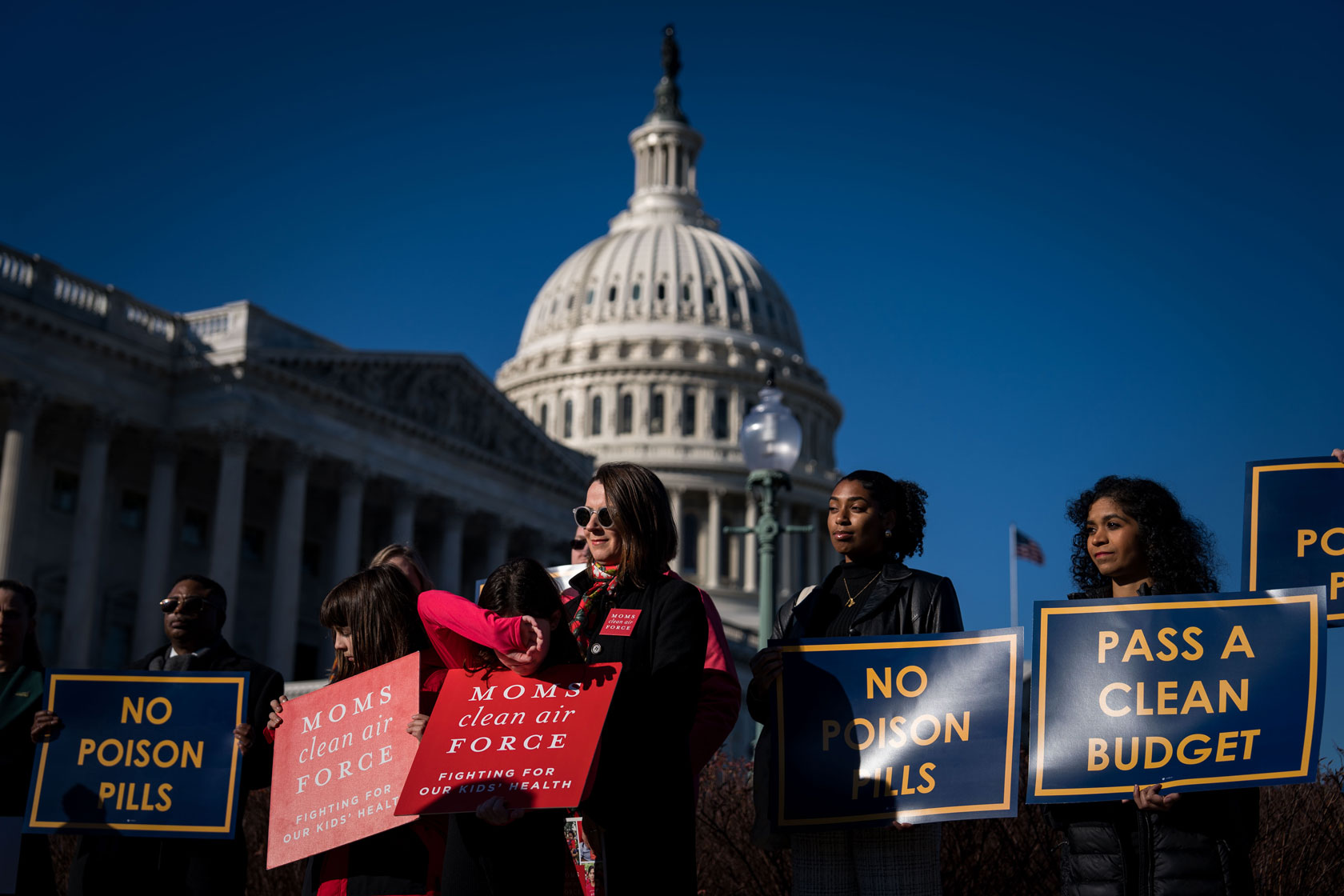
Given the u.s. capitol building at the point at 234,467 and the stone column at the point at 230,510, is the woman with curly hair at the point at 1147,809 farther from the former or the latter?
the stone column at the point at 230,510

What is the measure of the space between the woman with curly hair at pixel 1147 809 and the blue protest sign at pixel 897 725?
43 centimetres

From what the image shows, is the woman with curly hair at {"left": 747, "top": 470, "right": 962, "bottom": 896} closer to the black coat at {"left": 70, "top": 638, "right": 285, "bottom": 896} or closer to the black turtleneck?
the black turtleneck

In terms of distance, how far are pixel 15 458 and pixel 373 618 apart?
33.3 m

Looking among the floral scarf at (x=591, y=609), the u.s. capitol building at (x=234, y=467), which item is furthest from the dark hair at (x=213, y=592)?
the u.s. capitol building at (x=234, y=467)

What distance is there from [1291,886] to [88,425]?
36635mm

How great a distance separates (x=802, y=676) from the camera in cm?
652

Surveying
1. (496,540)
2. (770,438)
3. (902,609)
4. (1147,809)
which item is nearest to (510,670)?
(902,609)

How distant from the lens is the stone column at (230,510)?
3962 centimetres

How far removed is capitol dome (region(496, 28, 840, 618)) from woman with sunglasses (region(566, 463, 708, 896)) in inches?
3224

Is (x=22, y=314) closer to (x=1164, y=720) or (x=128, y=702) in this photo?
(x=128, y=702)

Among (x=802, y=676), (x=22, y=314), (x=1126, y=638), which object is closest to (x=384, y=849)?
(x=802, y=676)

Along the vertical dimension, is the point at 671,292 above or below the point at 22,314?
above

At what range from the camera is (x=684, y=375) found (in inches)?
3784

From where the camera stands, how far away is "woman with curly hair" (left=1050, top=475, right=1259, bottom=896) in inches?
229
